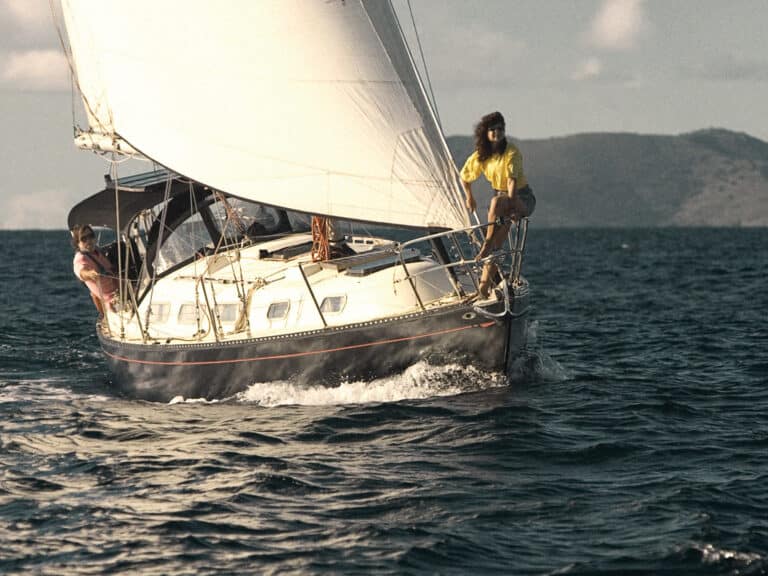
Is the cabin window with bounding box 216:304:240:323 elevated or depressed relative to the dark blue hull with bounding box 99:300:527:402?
elevated

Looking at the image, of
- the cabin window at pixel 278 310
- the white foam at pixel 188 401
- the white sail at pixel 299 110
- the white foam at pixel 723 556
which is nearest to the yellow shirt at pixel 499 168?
the white sail at pixel 299 110

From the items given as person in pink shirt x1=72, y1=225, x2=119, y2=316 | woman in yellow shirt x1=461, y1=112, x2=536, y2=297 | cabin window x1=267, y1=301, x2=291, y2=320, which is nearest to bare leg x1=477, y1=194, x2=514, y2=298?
woman in yellow shirt x1=461, y1=112, x2=536, y2=297

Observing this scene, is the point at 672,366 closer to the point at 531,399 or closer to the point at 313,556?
the point at 531,399

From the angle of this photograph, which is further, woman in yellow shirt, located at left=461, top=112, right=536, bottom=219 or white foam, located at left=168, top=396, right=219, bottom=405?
white foam, located at left=168, top=396, right=219, bottom=405

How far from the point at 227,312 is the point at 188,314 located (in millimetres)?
825

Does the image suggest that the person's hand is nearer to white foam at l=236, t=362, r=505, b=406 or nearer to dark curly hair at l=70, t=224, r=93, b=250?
dark curly hair at l=70, t=224, r=93, b=250

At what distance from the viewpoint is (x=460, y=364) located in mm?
17609

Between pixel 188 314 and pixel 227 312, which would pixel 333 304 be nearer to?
pixel 227 312

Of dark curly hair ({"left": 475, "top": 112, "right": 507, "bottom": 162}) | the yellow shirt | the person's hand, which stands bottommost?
the person's hand

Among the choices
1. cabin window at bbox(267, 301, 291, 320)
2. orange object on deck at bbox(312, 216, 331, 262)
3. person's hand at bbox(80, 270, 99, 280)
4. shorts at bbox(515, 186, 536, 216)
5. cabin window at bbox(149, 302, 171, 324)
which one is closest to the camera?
shorts at bbox(515, 186, 536, 216)

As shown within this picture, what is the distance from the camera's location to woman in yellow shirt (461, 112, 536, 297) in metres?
17.3

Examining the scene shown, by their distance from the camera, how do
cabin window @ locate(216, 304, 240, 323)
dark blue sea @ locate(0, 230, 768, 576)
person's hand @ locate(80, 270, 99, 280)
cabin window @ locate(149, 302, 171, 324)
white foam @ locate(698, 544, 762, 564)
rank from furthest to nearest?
person's hand @ locate(80, 270, 99, 280) < cabin window @ locate(149, 302, 171, 324) < cabin window @ locate(216, 304, 240, 323) < dark blue sea @ locate(0, 230, 768, 576) < white foam @ locate(698, 544, 762, 564)

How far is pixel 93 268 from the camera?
21.1 meters

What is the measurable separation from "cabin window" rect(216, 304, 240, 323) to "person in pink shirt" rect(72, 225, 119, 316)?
259cm
